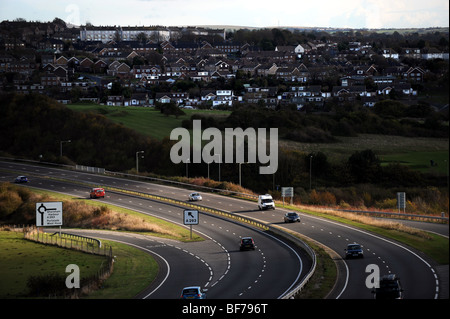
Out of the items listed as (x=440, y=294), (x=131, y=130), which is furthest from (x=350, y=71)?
(x=440, y=294)

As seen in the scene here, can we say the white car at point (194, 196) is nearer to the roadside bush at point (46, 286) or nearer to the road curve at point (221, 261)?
the road curve at point (221, 261)

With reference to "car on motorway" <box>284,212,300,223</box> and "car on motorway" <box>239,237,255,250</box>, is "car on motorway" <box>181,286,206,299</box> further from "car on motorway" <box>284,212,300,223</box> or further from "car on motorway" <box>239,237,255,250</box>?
"car on motorway" <box>284,212,300,223</box>

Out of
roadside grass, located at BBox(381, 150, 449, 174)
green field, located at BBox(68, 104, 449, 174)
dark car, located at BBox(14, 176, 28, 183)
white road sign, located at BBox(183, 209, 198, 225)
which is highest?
green field, located at BBox(68, 104, 449, 174)

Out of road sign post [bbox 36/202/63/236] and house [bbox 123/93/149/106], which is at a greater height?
house [bbox 123/93/149/106]

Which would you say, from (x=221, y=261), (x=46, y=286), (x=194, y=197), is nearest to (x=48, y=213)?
(x=221, y=261)

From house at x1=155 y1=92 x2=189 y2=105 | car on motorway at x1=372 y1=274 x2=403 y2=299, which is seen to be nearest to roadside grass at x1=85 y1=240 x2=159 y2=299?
→ car on motorway at x1=372 y1=274 x2=403 y2=299

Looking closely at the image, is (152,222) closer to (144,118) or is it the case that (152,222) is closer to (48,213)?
(48,213)
